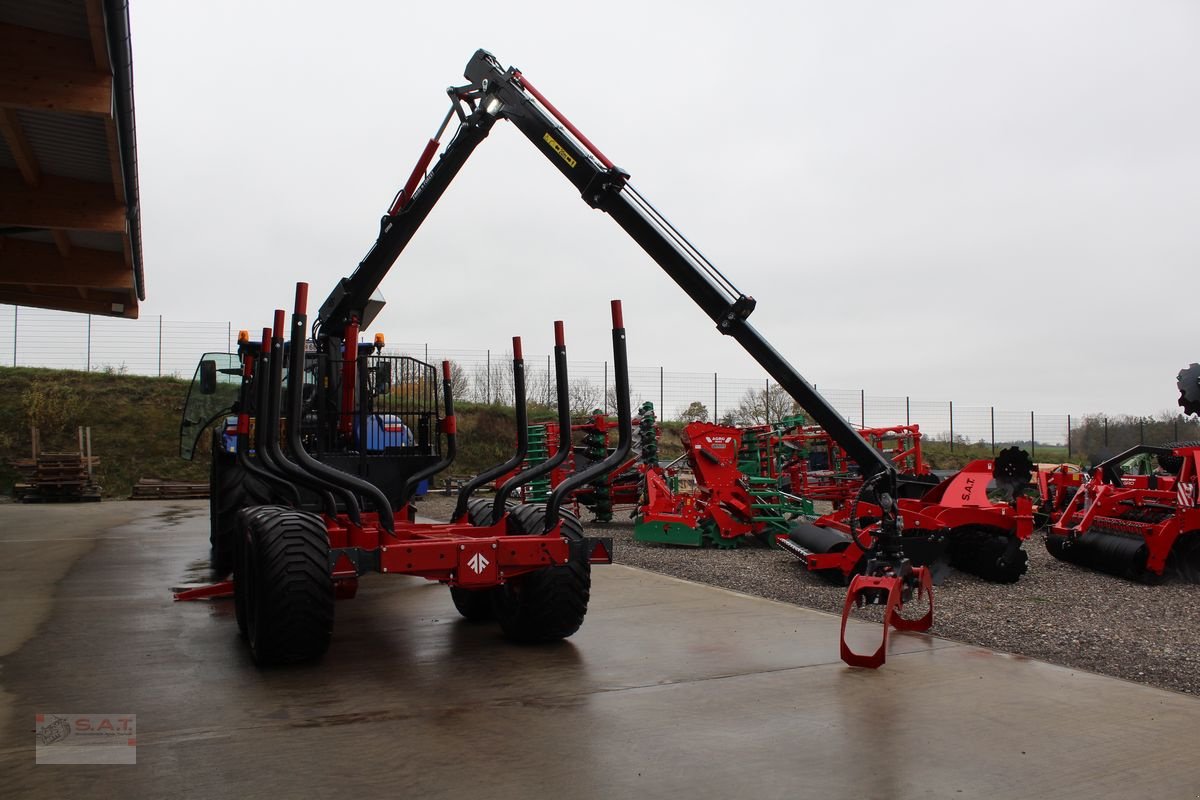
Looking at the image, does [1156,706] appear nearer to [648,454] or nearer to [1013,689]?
[1013,689]

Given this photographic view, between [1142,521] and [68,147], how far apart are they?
12327mm

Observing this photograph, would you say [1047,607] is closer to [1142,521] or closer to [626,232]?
[1142,521]

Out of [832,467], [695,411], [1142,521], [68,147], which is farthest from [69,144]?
[695,411]

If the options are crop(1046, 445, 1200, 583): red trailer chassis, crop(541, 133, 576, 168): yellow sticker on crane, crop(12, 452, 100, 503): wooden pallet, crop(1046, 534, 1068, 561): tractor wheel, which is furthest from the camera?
crop(12, 452, 100, 503): wooden pallet

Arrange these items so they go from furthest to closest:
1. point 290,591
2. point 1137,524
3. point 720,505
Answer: point 720,505, point 1137,524, point 290,591

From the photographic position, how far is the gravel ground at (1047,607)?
568 centimetres

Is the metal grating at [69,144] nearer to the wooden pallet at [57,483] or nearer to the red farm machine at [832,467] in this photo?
the red farm machine at [832,467]

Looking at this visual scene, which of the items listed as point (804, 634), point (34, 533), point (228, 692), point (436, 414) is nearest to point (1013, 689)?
point (804, 634)

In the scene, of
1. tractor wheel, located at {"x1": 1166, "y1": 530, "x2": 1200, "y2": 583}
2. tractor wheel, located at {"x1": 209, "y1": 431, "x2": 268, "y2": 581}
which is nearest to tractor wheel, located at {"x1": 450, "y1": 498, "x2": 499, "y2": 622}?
tractor wheel, located at {"x1": 209, "y1": 431, "x2": 268, "y2": 581}

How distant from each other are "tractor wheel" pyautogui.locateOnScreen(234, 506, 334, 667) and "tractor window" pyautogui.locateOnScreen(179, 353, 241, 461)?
498 cm

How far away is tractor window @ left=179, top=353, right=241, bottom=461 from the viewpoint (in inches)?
393

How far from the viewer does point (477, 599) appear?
6.70 meters

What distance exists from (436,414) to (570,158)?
2604 millimetres

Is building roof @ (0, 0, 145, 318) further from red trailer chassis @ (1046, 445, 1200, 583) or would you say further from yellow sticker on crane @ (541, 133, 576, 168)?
red trailer chassis @ (1046, 445, 1200, 583)
